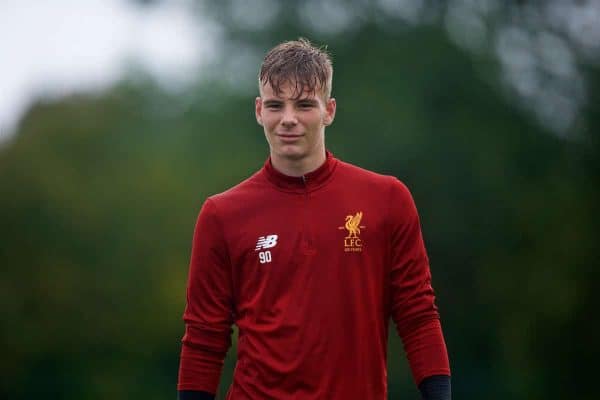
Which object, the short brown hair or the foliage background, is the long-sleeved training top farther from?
the foliage background

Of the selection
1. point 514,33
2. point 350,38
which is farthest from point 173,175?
point 514,33

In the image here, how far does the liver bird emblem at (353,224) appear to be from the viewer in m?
4.04

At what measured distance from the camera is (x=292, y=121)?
4039 millimetres

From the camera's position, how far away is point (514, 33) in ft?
71.6

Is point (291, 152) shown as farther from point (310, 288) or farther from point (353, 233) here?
point (310, 288)

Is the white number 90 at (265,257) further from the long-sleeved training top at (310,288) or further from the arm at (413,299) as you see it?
the arm at (413,299)

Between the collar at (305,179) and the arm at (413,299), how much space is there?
259mm

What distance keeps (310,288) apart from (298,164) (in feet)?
1.60

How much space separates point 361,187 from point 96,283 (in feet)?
64.3

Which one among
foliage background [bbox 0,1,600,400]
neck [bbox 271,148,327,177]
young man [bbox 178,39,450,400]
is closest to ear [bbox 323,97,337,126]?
young man [bbox 178,39,450,400]

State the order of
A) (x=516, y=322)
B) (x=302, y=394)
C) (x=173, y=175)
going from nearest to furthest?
(x=302, y=394) < (x=516, y=322) < (x=173, y=175)

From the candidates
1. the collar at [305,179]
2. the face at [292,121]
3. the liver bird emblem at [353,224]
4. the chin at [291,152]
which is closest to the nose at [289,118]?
the face at [292,121]

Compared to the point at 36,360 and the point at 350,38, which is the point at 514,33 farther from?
the point at 36,360

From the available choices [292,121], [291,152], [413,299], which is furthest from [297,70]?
[413,299]
